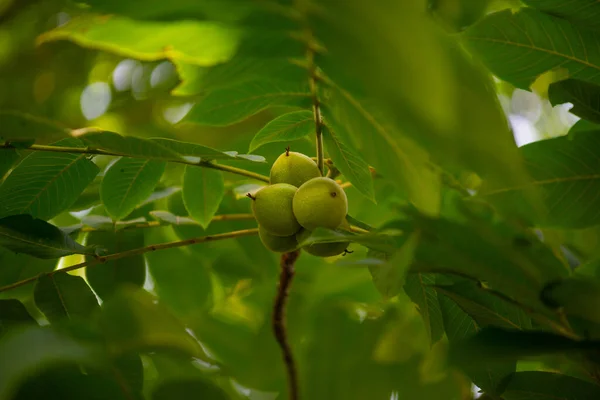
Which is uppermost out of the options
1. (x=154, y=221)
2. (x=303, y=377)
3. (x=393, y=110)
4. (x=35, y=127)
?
(x=393, y=110)

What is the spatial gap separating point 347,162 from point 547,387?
2.32 feet

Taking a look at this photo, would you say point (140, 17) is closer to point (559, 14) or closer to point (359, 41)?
point (359, 41)

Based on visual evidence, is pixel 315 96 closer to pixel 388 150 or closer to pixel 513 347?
pixel 388 150

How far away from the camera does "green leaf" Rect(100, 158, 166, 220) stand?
1604 millimetres

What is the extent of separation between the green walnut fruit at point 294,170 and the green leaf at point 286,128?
0.06 metres

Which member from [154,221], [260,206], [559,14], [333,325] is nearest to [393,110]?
[260,206]

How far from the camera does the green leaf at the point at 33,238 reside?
1.40 meters

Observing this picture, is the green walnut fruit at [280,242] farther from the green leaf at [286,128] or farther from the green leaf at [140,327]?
the green leaf at [140,327]

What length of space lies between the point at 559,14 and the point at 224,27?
32.9 inches

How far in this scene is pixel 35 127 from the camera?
1.22 metres

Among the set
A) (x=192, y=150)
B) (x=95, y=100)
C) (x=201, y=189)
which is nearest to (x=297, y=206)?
(x=192, y=150)

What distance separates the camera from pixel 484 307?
1.26 m

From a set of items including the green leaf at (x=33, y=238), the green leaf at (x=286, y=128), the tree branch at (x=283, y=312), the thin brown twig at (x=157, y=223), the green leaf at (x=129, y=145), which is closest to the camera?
the green leaf at (x=129, y=145)

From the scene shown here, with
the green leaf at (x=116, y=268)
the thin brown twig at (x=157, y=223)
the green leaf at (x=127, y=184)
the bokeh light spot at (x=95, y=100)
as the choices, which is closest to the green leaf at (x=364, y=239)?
the green leaf at (x=127, y=184)
